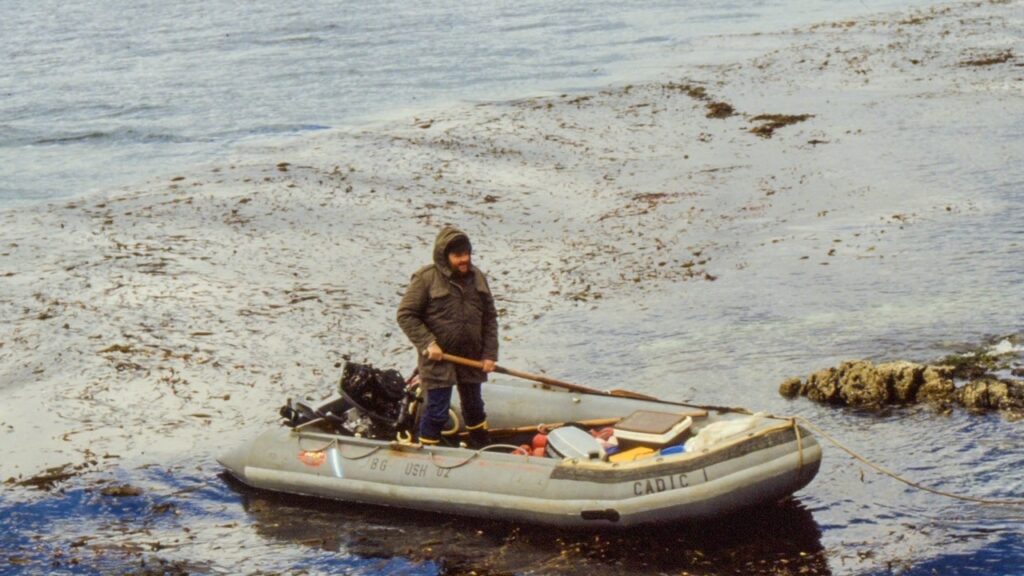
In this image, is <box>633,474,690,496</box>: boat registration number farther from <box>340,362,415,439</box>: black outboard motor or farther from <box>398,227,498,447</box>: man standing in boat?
<box>340,362,415,439</box>: black outboard motor

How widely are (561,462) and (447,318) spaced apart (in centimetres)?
177

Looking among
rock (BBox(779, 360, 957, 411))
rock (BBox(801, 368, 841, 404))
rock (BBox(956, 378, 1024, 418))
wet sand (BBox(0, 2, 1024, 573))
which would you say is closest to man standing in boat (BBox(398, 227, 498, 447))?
wet sand (BBox(0, 2, 1024, 573))

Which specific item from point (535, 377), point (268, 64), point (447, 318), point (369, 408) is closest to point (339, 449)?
point (369, 408)

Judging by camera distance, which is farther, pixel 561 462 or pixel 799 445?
pixel 561 462

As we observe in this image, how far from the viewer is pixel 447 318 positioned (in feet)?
39.0

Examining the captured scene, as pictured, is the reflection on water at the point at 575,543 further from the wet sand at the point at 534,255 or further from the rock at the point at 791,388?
the rock at the point at 791,388

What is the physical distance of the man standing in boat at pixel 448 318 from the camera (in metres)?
11.7

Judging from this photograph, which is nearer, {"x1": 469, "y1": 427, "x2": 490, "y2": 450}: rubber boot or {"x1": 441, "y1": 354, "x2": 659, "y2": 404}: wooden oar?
{"x1": 441, "y1": 354, "x2": 659, "y2": 404}: wooden oar

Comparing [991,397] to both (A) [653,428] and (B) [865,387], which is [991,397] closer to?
(B) [865,387]

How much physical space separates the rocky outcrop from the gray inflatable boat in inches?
87.0

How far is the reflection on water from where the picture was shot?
10.5 metres

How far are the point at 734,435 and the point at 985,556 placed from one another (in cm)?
222

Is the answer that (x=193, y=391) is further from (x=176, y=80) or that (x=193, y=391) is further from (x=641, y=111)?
(x=176, y=80)

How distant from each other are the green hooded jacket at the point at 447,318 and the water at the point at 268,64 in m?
16.7
